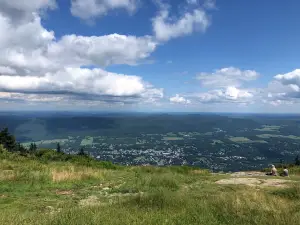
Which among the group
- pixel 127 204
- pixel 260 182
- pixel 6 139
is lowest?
pixel 6 139

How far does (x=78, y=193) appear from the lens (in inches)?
538

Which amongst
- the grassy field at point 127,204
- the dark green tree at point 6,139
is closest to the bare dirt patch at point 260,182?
the grassy field at point 127,204

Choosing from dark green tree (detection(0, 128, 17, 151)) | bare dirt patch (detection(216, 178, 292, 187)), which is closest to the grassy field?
bare dirt patch (detection(216, 178, 292, 187))

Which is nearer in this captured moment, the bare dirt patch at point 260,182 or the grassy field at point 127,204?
the grassy field at point 127,204

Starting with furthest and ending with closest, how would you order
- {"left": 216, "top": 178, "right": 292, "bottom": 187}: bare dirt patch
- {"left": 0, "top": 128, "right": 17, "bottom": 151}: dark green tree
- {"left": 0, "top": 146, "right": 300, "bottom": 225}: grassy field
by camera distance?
{"left": 0, "top": 128, "right": 17, "bottom": 151}: dark green tree < {"left": 216, "top": 178, "right": 292, "bottom": 187}: bare dirt patch < {"left": 0, "top": 146, "right": 300, "bottom": 225}: grassy field

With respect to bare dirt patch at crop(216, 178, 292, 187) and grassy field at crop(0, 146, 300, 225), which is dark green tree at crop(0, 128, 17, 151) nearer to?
grassy field at crop(0, 146, 300, 225)

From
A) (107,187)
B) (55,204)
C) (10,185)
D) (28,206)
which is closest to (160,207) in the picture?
(55,204)

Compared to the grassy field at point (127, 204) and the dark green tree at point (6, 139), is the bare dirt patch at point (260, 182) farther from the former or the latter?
the dark green tree at point (6, 139)

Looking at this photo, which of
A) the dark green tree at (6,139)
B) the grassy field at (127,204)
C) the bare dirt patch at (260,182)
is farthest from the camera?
the dark green tree at (6,139)

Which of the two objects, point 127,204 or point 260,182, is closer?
point 127,204

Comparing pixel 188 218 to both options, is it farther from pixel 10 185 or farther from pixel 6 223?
→ pixel 10 185

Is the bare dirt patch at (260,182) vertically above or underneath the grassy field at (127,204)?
underneath

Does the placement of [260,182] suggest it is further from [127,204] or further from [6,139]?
[6,139]

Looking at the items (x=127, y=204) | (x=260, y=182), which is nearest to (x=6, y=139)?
(x=260, y=182)
